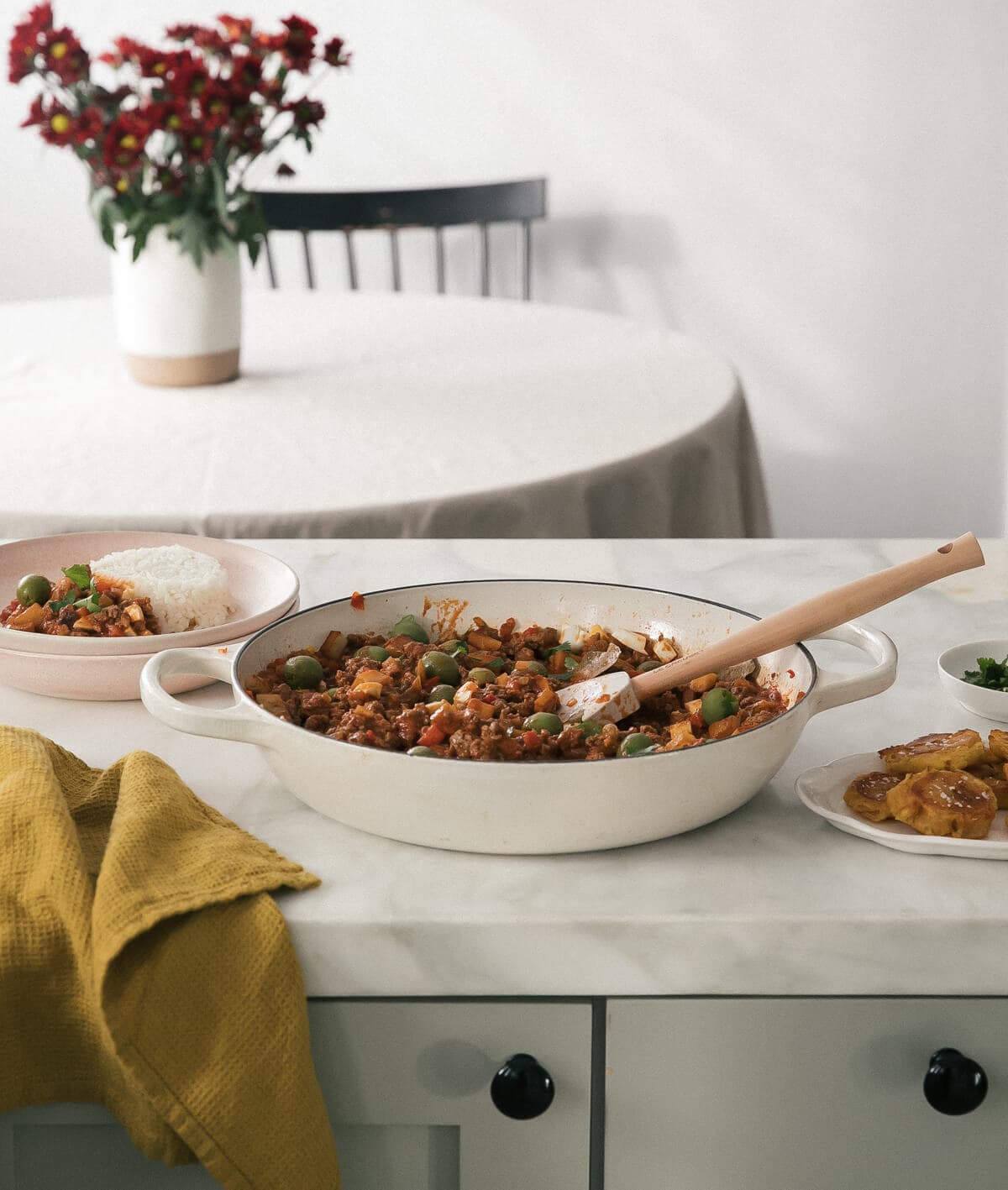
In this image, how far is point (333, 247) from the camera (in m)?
4.02

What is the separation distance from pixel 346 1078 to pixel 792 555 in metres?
0.76

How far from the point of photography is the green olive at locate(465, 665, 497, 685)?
0.92 metres

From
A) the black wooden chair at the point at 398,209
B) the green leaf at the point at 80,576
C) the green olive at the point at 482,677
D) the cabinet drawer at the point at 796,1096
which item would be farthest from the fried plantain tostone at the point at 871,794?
the black wooden chair at the point at 398,209

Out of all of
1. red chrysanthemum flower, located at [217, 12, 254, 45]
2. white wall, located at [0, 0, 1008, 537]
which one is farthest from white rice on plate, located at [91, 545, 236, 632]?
white wall, located at [0, 0, 1008, 537]

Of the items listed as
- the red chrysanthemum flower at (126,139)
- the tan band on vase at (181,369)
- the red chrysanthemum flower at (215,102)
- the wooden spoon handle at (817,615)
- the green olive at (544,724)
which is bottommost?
the tan band on vase at (181,369)

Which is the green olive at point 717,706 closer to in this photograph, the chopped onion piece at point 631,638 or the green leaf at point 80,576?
the chopped onion piece at point 631,638

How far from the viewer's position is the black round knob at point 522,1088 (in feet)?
2.58

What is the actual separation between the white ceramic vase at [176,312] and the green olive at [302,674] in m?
1.30

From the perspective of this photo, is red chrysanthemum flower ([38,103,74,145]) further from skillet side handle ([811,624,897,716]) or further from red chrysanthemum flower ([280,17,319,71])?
skillet side handle ([811,624,897,716])

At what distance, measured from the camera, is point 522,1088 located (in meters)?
0.79

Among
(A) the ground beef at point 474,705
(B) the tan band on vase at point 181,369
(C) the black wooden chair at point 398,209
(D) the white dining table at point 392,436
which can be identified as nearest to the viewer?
(A) the ground beef at point 474,705

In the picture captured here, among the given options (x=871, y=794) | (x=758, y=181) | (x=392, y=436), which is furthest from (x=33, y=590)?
(x=758, y=181)

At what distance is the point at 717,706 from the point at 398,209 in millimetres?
2796

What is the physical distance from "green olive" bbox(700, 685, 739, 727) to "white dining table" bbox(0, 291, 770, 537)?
858 mm
